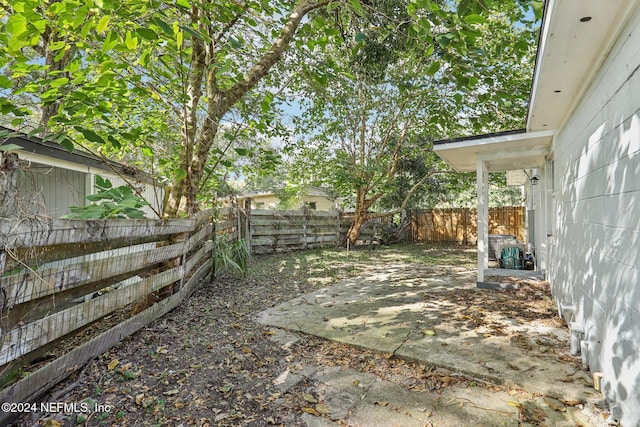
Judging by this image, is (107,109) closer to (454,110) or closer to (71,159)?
(71,159)

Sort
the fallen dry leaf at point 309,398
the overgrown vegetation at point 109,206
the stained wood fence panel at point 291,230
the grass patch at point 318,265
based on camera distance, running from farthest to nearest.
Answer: the stained wood fence panel at point 291,230 < the grass patch at point 318,265 < the overgrown vegetation at point 109,206 < the fallen dry leaf at point 309,398

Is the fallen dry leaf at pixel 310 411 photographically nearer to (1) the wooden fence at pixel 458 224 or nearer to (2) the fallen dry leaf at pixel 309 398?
(2) the fallen dry leaf at pixel 309 398

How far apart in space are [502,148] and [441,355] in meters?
3.79

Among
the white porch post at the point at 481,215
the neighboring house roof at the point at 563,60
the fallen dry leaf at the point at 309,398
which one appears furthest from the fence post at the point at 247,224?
the fallen dry leaf at the point at 309,398

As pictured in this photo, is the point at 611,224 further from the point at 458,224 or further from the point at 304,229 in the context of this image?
the point at 458,224

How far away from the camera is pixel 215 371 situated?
2.46 m

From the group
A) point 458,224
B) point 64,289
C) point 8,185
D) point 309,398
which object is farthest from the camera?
point 458,224

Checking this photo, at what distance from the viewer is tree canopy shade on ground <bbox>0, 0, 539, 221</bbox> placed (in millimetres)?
2582

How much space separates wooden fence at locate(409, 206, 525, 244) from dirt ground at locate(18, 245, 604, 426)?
10.4m

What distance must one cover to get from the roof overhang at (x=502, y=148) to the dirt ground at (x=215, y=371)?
90.3 inches

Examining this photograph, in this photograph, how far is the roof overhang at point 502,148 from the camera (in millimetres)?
4617

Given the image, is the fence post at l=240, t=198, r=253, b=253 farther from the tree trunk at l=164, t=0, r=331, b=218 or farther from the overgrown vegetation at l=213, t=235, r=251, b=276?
the tree trunk at l=164, t=0, r=331, b=218

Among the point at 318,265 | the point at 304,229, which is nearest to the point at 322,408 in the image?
the point at 318,265

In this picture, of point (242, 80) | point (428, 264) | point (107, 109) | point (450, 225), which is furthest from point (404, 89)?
point (450, 225)
